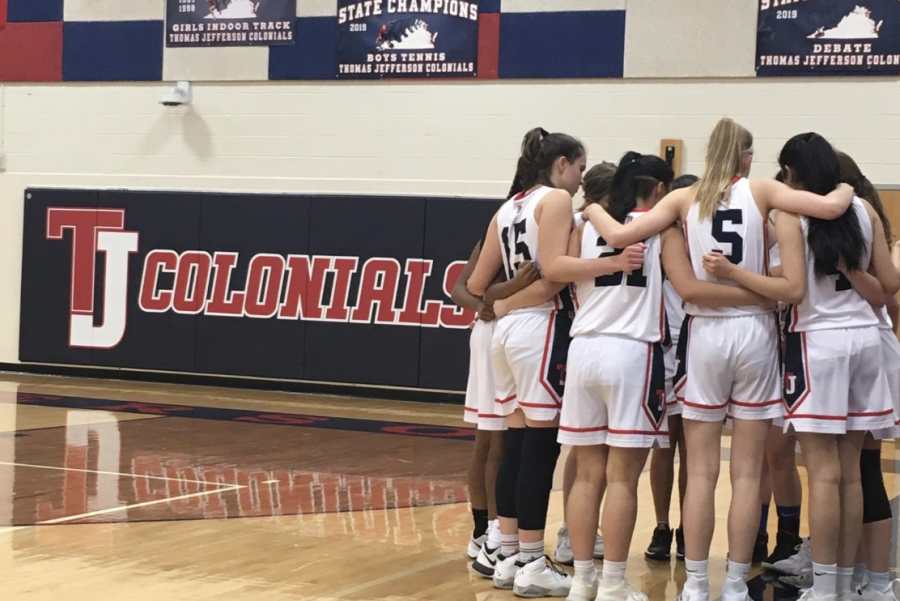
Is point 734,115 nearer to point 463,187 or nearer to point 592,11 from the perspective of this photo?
point 592,11

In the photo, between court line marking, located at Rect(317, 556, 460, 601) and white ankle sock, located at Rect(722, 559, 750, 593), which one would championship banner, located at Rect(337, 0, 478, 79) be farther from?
white ankle sock, located at Rect(722, 559, 750, 593)

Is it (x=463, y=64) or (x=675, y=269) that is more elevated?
(x=463, y=64)

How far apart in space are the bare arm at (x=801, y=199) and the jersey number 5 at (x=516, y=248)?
0.85 metres

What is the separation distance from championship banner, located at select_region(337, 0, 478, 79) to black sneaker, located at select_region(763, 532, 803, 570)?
24.0 feet

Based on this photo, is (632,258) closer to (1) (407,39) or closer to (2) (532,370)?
(2) (532,370)

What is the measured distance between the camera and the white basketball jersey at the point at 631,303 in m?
4.07

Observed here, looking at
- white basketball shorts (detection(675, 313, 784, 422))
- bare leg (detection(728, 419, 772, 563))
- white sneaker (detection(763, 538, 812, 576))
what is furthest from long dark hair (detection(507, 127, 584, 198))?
white sneaker (detection(763, 538, 812, 576))

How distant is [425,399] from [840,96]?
15.0 feet

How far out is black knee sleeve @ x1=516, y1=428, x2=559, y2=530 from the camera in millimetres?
4266

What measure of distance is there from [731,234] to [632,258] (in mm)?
336


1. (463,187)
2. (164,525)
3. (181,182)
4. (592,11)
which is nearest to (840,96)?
(592,11)

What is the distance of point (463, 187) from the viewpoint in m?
11.2

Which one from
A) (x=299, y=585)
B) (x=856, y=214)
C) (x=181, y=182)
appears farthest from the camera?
(x=181, y=182)

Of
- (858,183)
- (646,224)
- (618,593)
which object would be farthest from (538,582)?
(858,183)
